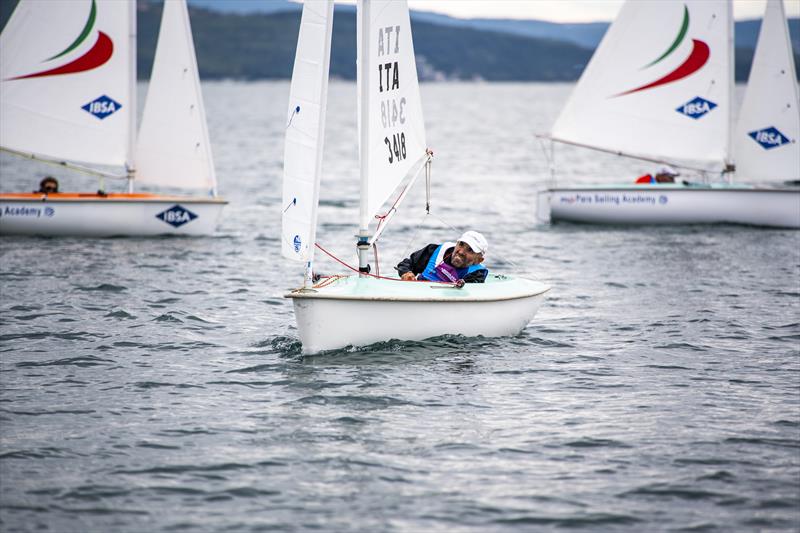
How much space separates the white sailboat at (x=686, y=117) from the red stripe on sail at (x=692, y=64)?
0.02 m

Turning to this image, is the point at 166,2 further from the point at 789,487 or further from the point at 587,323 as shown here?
the point at 789,487

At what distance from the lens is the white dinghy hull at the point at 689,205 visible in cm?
2253

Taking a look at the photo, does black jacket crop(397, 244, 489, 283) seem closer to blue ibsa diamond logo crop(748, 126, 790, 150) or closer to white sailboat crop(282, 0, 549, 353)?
white sailboat crop(282, 0, 549, 353)

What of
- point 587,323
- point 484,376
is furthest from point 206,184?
point 484,376

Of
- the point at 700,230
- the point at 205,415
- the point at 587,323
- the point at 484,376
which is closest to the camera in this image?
the point at 205,415

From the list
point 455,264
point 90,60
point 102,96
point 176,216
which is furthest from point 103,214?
point 455,264

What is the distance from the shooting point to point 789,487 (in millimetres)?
8516

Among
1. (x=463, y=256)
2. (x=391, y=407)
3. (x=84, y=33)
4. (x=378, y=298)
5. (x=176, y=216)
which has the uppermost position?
(x=84, y=33)

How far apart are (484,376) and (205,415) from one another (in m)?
3.13

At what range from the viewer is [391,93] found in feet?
40.1

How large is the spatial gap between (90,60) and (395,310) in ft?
41.0

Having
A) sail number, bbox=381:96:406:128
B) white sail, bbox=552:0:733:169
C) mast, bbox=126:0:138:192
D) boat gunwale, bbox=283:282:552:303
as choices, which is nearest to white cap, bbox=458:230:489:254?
boat gunwale, bbox=283:282:552:303

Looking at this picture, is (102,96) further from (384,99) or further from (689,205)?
(689,205)

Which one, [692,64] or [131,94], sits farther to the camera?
[692,64]
